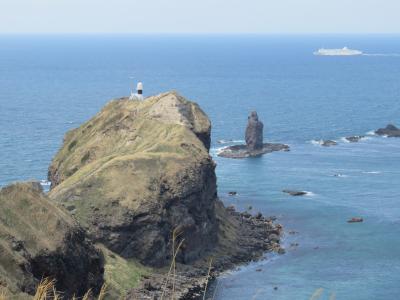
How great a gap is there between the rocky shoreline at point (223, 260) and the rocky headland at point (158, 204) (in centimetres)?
13

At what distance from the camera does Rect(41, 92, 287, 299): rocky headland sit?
302 ft

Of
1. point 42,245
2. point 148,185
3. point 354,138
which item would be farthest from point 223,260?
point 354,138

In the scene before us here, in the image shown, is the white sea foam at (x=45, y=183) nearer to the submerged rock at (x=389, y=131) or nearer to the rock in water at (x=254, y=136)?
the rock in water at (x=254, y=136)

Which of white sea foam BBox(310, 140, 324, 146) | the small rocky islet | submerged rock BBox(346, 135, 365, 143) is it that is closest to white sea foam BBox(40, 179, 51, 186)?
the small rocky islet

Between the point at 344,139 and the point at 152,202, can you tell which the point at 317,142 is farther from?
the point at 152,202

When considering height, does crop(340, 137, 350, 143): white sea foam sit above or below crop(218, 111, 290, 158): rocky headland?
below

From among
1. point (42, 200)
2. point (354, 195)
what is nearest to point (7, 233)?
point (42, 200)

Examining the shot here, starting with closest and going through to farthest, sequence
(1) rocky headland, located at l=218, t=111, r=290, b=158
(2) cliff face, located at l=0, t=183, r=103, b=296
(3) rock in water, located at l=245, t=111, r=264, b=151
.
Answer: (2) cliff face, located at l=0, t=183, r=103, b=296 < (1) rocky headland, located at l=218, t=111, r=290, b=158 < (3) rock in water, located at l=245, t=111, r=264, b=151

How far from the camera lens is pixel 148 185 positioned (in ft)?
322

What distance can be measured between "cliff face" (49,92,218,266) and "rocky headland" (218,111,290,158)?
41.4m

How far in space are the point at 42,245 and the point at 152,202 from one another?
149ft

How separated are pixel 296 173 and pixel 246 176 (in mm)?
9838

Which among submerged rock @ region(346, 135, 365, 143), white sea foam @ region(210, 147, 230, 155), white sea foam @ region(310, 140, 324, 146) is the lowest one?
white sea foam @ region(310, 140, 324, 146)

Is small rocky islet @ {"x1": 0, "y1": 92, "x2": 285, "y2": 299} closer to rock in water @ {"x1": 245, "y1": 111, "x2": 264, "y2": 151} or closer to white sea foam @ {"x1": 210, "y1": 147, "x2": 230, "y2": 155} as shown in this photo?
white sea foam @ {"x1": 210, "y1": 147, "x2": 230, "y2": 155}
